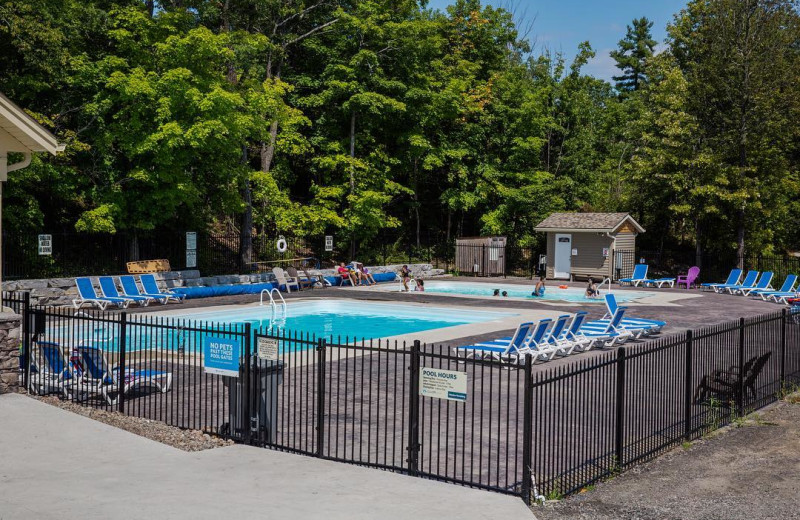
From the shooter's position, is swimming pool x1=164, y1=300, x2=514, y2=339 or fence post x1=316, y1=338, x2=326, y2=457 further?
swimming pool x1=164, y1=300, x2=514, y2=339

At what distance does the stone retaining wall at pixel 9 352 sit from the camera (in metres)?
12.8

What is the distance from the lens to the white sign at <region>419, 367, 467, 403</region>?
847cm

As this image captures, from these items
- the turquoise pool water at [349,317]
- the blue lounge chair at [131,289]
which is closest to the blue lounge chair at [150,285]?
the blue lounge chair at [131,289]

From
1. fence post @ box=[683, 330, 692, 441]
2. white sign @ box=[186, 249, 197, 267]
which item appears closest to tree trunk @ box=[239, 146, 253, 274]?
white sign @ box=[186, 249, 197, 267]

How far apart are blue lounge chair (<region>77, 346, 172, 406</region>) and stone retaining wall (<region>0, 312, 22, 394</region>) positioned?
1.12 meters

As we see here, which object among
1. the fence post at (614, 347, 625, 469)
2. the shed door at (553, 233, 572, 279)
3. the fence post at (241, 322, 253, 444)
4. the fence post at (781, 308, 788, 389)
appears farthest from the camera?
the shed door at (553, 233, 572, 279)

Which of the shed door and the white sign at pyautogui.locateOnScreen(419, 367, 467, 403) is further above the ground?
the shed door

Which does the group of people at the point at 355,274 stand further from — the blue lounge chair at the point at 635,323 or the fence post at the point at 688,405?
the fence post at the point at 688,405

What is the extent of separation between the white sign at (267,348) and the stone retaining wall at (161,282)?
11.4 metres

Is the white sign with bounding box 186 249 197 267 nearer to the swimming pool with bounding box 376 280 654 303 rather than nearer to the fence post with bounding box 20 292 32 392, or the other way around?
the swimming pool with bounding box 376 280 654 303

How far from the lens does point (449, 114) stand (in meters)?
46.8

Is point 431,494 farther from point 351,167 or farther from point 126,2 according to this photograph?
point 351,167

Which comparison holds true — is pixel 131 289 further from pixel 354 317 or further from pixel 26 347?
pixel 26 347

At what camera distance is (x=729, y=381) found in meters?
13.0
